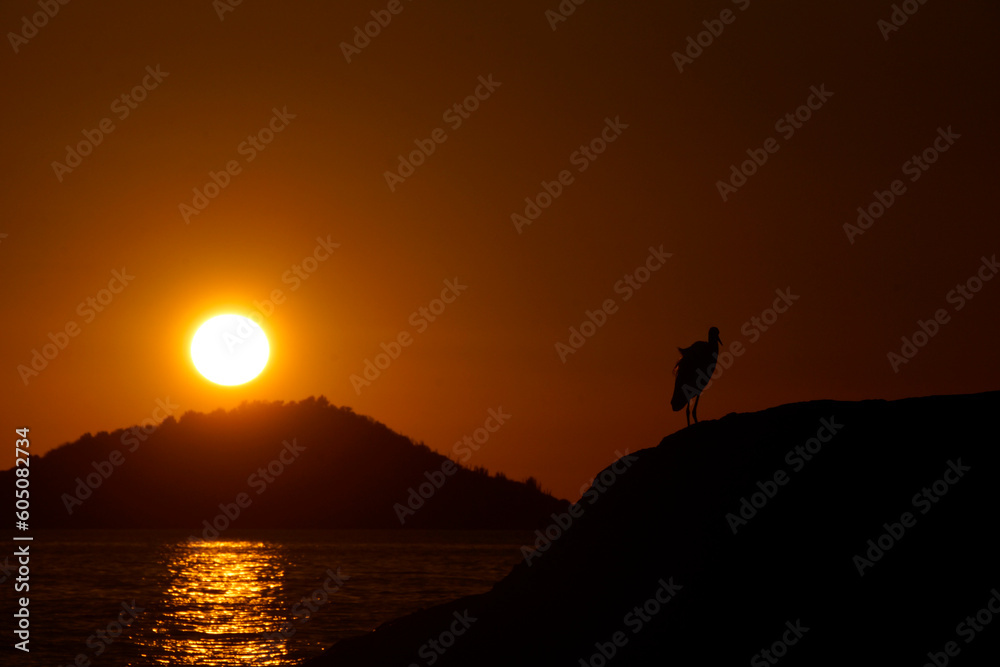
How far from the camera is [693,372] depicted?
22.0 metres

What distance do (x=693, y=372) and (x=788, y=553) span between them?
5716 mm

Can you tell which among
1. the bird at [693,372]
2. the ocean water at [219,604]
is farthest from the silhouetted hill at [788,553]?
the ocean water at [219,604]

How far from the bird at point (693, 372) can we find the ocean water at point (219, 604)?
3757cm

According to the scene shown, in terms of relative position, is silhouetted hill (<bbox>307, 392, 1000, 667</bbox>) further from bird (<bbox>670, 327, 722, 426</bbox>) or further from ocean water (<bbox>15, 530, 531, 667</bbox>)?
ocean water (<bbox>15, 530, 531, 667</bbox>)

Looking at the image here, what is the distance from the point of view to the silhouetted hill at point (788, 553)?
1589 cm

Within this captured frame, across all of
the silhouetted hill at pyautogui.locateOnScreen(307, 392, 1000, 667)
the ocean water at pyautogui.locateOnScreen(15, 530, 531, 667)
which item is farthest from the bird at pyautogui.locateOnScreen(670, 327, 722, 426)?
the ocean water at pyautogui.locateOnScreen(15, 530, 531, 667)

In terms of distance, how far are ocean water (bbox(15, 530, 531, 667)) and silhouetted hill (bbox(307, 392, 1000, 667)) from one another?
37.5 m

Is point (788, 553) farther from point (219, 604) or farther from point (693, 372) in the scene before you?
point (219, 604)

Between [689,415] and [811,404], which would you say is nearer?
[811,404]

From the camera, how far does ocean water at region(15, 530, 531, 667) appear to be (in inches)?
2324

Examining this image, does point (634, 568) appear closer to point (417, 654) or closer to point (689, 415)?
point (689, 415)

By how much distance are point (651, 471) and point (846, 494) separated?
439cm

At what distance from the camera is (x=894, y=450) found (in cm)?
1798

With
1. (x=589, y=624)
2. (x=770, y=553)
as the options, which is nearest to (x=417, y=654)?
(x=589, y=624)
